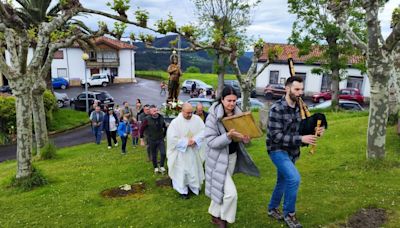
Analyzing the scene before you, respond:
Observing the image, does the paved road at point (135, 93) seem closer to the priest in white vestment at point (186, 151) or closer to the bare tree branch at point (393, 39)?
the priest in white vestment at point (186, 151)

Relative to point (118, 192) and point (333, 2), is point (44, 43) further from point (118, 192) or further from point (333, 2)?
point (333, 2)

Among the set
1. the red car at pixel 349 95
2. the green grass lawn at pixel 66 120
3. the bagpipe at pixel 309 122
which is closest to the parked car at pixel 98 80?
the green grass lawn at pixel 66 120

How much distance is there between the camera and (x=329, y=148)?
9.76 meters

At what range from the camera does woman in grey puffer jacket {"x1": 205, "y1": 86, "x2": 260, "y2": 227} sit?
470 centimetres

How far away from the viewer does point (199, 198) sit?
6.58 meters

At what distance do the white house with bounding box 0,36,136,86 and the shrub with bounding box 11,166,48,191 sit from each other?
1570 inches

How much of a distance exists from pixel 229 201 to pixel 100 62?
46988 millimetres

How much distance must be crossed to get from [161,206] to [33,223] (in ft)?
7.17

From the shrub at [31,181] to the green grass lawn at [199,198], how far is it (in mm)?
176

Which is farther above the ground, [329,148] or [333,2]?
[333,2]

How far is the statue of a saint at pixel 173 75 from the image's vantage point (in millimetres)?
10747

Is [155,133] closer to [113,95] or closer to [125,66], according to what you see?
[113,95]

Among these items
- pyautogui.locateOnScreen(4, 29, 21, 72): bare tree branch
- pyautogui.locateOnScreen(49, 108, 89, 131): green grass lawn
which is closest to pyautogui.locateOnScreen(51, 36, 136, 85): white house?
pyautogui.locateOnScreen(49, 108, 89, 131): green grass lawn

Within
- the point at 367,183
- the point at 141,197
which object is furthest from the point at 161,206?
the point at 367,183
